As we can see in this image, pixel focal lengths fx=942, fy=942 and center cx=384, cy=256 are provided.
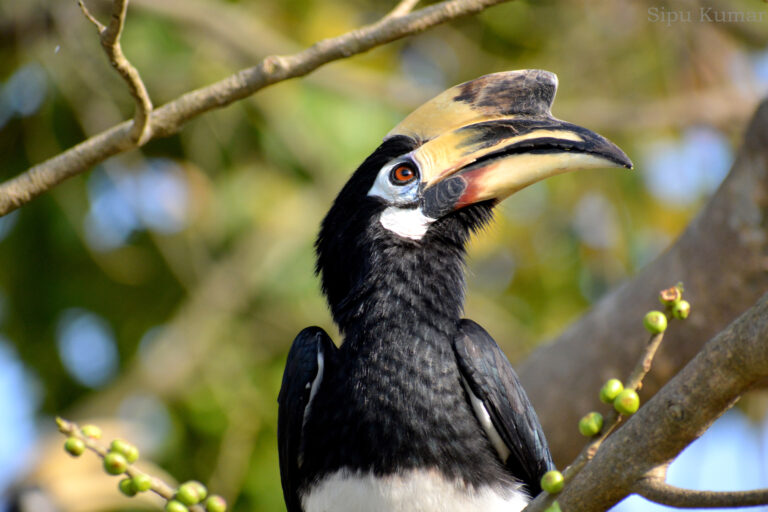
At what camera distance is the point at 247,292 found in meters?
5.22

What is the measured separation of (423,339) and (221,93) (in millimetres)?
852

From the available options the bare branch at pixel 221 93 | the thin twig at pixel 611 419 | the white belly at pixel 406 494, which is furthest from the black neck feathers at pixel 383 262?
the thin twig at pixel 611 419

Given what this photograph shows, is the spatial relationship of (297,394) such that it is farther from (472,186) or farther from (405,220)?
(472,186)

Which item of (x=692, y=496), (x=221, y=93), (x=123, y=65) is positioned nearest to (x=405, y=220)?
(x=221, y=93)

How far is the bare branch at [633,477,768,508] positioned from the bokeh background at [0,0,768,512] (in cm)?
321

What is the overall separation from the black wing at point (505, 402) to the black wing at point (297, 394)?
15.5 inches

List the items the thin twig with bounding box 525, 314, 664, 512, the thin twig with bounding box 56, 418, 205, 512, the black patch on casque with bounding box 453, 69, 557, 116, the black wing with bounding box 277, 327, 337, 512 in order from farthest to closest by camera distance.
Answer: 1. the black patch on casque with bounding box 453, 69, 557, 116
2. the black wing with bounding box 277, 327, 337, 512
3. the thin twig with bounding box 56, 418, 205, 512
4. the thin twig with bounding box 525, 314, 664, 512

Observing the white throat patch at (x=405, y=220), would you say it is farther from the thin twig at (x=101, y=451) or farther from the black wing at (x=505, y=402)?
the thin twig at (x=101, y=451)

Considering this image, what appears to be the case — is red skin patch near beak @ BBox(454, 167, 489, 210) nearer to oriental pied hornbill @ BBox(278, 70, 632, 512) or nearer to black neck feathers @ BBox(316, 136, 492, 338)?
oriental pied hornbill @ BBox(278, 70, 632, 512)

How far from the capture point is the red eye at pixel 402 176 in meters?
2.80

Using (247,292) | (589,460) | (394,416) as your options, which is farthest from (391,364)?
(247,292)

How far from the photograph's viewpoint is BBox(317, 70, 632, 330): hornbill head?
2678 millimetres

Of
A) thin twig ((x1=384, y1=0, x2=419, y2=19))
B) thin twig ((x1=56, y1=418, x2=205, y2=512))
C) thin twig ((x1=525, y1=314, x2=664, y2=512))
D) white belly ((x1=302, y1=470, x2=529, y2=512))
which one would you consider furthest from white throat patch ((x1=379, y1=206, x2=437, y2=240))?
thin twig ((x1=525, y1=314, x2=664, y2=512))

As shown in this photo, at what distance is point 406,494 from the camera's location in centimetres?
235
